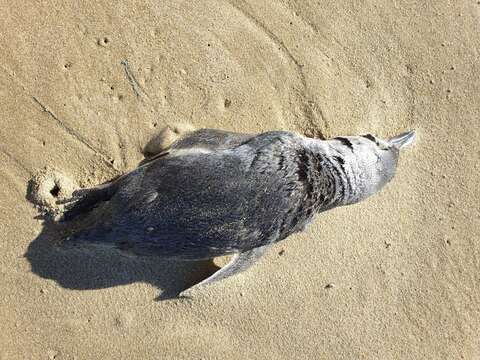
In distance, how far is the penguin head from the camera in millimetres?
3471

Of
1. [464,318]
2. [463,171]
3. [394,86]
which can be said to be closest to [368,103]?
[394,86]

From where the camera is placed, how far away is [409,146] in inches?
174

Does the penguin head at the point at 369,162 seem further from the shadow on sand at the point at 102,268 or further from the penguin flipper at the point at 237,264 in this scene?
the shadow on sand at the point at 102,268

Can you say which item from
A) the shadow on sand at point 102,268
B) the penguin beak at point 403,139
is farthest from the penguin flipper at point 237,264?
the penguin beak at point 403,139

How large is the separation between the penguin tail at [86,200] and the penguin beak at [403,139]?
2.54 meters

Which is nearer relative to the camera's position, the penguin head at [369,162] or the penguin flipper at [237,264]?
the penguin head at [369,162]

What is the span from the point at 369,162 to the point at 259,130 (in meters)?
1.11

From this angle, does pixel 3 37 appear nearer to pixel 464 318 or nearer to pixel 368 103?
pixel 368 103

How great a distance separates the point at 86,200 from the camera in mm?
3615

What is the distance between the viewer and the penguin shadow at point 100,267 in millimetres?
3852

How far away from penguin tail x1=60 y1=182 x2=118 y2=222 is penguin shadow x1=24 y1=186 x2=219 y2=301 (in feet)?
0.56

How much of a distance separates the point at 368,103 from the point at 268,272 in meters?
1.87

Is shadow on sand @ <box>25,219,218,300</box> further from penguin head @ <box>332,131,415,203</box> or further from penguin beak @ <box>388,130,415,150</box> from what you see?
penguin beak @ <box>388,130,415,150</box>

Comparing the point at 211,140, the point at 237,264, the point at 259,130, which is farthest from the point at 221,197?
the point at 259,130
